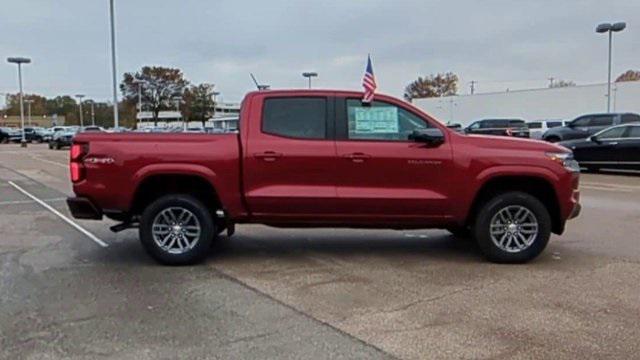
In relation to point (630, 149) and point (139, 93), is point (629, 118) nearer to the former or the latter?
point (630, 149)

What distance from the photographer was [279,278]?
609 cm

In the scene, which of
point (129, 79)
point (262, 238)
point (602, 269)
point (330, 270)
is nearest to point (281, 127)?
point (330, 270)

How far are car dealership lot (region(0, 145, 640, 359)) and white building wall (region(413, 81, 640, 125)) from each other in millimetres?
45382

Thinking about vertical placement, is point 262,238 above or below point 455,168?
below

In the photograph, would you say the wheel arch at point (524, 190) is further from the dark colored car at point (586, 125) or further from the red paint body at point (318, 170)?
the dark colored car at point (586, 125)

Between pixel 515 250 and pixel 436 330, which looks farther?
pixel 515 250

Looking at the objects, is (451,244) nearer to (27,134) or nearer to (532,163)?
(532,163)

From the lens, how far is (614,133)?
1812cm

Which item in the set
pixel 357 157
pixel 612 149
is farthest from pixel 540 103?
pixel 357 157

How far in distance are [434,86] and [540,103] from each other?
1696 inches

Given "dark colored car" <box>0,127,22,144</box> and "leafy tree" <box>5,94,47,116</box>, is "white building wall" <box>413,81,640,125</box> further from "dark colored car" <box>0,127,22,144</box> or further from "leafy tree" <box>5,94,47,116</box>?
"leafy tree" <box>5,94,47,116</box>

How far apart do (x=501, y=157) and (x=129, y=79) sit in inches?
3737

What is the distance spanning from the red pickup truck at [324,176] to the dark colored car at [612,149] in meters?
12.7

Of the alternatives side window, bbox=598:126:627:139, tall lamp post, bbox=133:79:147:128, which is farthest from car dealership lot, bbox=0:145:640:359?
tall lamp post, bbox=133:79:147:128
